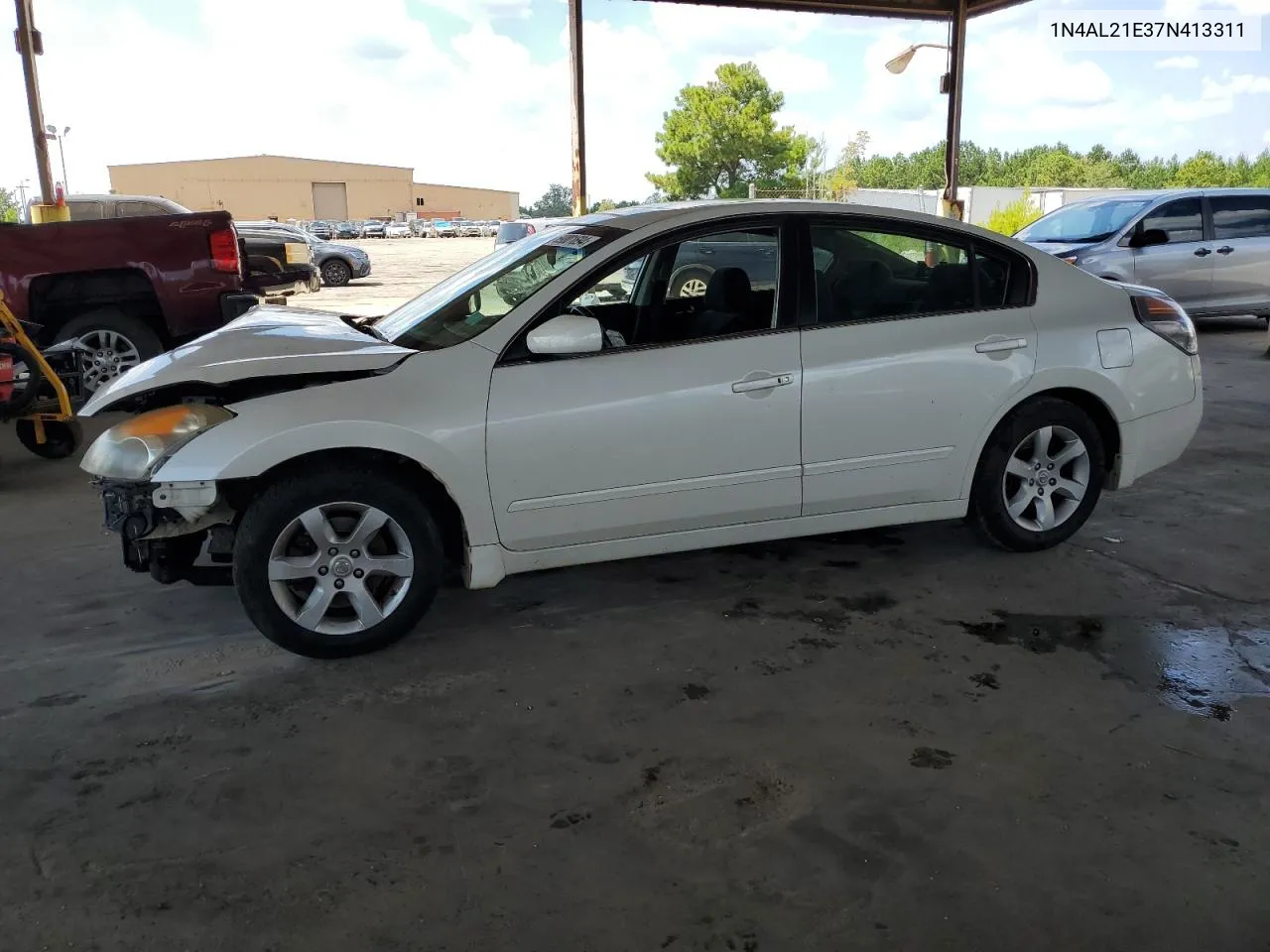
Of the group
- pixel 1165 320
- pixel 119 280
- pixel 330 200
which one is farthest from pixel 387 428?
pixel 330 200

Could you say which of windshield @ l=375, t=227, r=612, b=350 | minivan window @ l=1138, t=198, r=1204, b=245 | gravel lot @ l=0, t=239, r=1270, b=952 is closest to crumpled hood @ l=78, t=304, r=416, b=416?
windshield @ l=375, t=227, r=612, b=350

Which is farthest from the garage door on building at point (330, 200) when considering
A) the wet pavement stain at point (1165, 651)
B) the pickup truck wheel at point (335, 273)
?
the wet pavement stain at point (1165, 651)

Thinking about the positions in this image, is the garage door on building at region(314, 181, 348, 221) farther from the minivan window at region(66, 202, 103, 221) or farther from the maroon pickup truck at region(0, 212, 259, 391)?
the maroon pickup truck at region(0, 212, 259, 391)

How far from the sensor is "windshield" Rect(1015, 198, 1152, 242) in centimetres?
1198

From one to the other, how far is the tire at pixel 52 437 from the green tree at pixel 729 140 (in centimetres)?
4149

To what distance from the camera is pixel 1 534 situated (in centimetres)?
531

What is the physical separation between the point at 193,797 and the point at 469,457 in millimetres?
1414

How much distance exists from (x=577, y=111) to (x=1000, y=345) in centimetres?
997

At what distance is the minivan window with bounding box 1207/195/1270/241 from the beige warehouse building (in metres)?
76.2

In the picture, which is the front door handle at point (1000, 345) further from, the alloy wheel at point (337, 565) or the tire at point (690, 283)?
the alloy wheel at point (337, 565)

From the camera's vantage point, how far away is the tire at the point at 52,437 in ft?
23.0

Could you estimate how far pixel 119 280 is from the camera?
8539mm

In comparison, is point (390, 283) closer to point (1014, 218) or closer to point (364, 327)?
point (1014, 218)

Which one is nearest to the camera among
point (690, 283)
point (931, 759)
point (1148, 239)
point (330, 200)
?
point (931, 759)
